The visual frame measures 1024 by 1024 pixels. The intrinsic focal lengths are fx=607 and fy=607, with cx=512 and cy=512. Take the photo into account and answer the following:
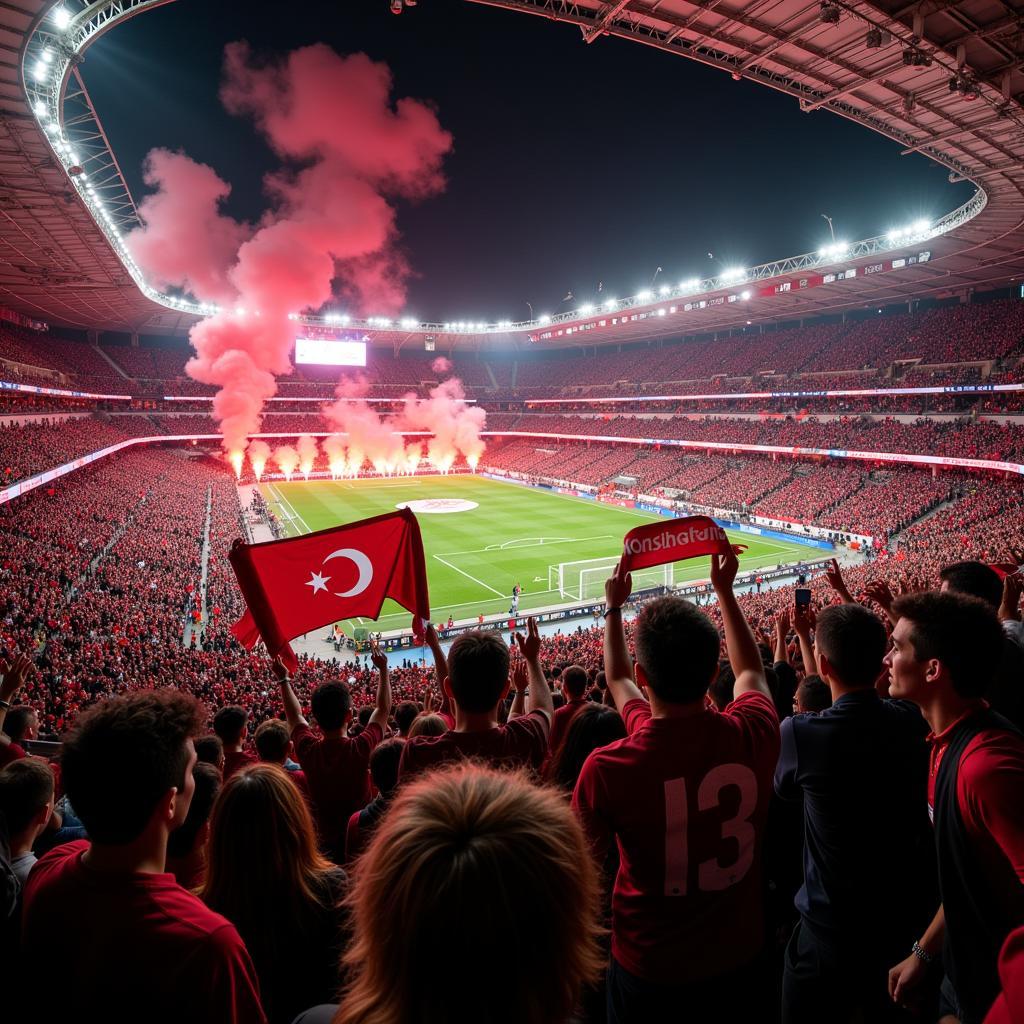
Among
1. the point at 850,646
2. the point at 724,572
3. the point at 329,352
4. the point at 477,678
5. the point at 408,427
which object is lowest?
the point at 477,678

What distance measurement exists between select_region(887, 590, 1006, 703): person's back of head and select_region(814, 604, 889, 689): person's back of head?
10cm

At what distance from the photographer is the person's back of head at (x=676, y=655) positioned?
2.36m

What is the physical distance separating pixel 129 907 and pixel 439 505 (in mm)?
48776

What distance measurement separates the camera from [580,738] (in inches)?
159

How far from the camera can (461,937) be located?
1127mm

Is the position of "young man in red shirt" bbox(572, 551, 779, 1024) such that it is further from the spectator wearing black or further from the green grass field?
the green grass field

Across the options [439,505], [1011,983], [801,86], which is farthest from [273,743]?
[439,505]

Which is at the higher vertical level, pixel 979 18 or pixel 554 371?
pixel 554 371

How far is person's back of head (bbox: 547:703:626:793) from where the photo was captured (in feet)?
13.3

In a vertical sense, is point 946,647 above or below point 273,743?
above

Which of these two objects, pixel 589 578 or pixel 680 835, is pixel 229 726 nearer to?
pixel 680 835

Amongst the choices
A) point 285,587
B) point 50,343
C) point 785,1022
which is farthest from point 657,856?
point 50,343

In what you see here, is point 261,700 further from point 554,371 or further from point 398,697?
point 554,371

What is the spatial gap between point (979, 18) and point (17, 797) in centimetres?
2033
